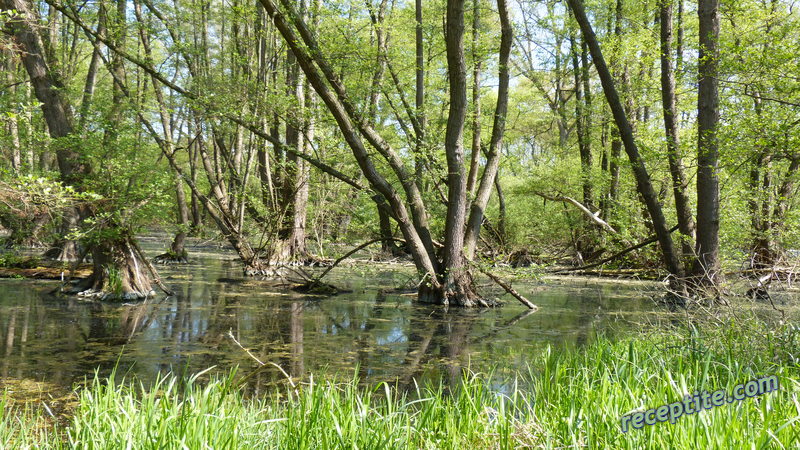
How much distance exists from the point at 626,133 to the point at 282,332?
702 cm

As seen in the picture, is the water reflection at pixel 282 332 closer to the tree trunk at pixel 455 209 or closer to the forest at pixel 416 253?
the forest at pixel 416 253

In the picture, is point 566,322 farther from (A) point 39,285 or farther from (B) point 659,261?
(A) point 39,285

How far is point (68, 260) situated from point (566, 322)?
1245 centimetres

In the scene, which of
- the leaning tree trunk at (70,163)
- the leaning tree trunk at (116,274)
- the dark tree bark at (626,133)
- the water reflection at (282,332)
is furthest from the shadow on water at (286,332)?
the dark tree bark at (626,133)

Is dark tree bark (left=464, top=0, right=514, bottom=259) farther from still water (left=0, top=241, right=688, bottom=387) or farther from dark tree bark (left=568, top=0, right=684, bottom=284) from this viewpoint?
still water (left=0, top=241, right=688, bottom=387)

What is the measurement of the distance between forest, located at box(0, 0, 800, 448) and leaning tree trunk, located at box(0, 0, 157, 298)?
0.16ft

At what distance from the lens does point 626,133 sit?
1088 cm

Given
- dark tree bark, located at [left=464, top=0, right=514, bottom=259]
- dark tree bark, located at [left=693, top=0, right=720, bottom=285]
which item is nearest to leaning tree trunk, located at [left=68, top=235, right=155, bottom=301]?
dark tree bark, located at [left=464, top=0, right=514, bottom=259]

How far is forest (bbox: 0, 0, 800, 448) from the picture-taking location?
3.19m

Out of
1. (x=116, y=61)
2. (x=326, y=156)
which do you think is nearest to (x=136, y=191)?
(x=326, y=156)

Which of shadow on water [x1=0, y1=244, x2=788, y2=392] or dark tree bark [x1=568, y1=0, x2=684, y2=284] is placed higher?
dark tree bark [x1=568, y1=0, x2=684, y2=284]

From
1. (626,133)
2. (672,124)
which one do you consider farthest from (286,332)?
(672,124)

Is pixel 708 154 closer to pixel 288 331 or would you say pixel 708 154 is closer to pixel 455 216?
pixel 455 216

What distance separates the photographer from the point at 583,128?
64.4ft
